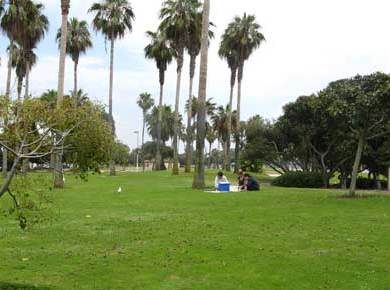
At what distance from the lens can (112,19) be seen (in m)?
55.3

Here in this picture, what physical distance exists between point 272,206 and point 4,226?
28.6 ft

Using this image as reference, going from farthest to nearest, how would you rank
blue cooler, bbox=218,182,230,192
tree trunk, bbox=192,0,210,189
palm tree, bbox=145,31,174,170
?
1. palm tree, bbox=145,31,174,170
2. tree trunk, bbox=192,0,210,189
3. blue cooler, bbox=218,182,230,192

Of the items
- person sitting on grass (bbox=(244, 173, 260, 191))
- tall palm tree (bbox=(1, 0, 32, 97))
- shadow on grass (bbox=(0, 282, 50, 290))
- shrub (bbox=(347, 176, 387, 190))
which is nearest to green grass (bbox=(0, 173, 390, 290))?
shadow on grass (bbox=(0, 282, 50, 290))

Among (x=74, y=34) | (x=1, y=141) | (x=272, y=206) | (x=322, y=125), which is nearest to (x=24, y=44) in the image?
(x=74, y=34)

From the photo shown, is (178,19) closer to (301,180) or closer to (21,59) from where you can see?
(21,59)

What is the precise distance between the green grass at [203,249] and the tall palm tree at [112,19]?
39.2 meters

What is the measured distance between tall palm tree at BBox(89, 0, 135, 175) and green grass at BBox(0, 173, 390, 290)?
39.2 meters

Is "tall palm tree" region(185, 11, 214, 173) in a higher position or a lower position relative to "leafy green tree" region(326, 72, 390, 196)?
higher

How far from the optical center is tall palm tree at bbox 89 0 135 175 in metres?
55.3

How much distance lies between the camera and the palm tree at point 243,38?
177 ft

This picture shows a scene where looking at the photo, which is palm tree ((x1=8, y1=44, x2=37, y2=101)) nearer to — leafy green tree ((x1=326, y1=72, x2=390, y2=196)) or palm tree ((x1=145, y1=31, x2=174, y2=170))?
palm tree ((x1=145, y1=31, x2=174, y2=170))

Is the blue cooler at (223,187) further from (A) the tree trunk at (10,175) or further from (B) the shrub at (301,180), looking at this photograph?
(A) the tree trunk at (10,175)

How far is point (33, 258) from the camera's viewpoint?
11000mm

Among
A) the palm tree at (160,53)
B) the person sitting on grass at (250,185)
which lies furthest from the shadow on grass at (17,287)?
the palm tree at (160,53)
